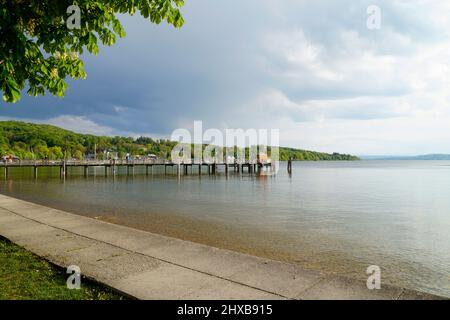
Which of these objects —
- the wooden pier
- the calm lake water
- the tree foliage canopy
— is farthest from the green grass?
the wooden pier

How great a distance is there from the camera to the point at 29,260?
23.3 ft

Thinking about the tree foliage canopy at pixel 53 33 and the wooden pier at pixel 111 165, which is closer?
the tree foliage canopy at pixel 53 33

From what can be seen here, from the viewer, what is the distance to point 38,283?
18.8ft

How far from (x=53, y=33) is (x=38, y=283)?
4.53m

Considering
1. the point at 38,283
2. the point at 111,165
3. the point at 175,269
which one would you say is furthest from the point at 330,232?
the point at 111,165

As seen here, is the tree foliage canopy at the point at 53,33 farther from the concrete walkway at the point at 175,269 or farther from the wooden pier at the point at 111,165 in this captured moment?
the wooden pier at the point at 111,165

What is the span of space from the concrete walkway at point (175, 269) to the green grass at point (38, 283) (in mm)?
225

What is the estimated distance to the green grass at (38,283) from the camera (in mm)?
5230

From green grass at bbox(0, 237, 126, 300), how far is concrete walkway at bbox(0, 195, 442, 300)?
8.8 inches

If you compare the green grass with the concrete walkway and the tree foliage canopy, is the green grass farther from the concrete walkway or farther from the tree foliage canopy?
the tree foliage canopy

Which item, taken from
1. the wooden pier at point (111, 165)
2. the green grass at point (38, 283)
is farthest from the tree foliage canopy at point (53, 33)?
the wooden pier at point (111, 165)

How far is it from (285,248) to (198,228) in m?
5.49

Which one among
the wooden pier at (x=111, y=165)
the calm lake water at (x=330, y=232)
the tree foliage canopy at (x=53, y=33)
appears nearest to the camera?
the tree foliage canopy at (x=53, y=33)

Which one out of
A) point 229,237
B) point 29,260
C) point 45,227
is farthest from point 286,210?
point 29,260
